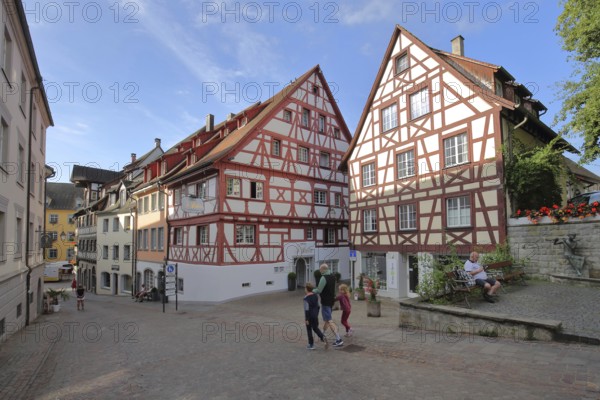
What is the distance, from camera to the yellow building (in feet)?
188

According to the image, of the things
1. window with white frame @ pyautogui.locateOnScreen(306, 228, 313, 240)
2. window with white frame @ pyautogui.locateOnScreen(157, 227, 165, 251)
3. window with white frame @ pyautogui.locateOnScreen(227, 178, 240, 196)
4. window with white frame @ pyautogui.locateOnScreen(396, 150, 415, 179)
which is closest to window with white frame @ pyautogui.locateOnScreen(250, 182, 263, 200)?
window with white frame @ pyautogui.locateOnScreen(227, 178, 240, 196)

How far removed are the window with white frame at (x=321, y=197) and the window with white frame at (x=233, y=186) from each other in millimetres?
6344

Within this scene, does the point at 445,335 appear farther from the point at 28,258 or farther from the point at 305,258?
the point at 305,258

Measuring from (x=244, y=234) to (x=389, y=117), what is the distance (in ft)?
33.1

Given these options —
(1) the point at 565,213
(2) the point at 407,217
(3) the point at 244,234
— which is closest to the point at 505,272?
(1) the point at 565,213

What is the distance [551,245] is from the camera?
12.8 metres

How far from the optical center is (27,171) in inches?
552

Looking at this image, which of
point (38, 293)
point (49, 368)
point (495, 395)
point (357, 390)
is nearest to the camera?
point (495, 395)

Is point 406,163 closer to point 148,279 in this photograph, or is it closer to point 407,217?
point 407,217

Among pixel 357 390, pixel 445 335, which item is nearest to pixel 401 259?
pixel 445 335

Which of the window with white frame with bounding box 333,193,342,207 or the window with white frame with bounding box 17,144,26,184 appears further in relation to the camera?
the window with white frame with bounding box 333,193,342,207

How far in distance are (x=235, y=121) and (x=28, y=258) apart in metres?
15.1

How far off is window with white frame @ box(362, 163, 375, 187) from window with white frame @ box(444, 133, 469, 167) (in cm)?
452

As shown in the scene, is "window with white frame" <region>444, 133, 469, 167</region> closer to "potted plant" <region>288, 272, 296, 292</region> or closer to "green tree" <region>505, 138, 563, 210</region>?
"green tree" <region>505, 138, 563, 210</region>
